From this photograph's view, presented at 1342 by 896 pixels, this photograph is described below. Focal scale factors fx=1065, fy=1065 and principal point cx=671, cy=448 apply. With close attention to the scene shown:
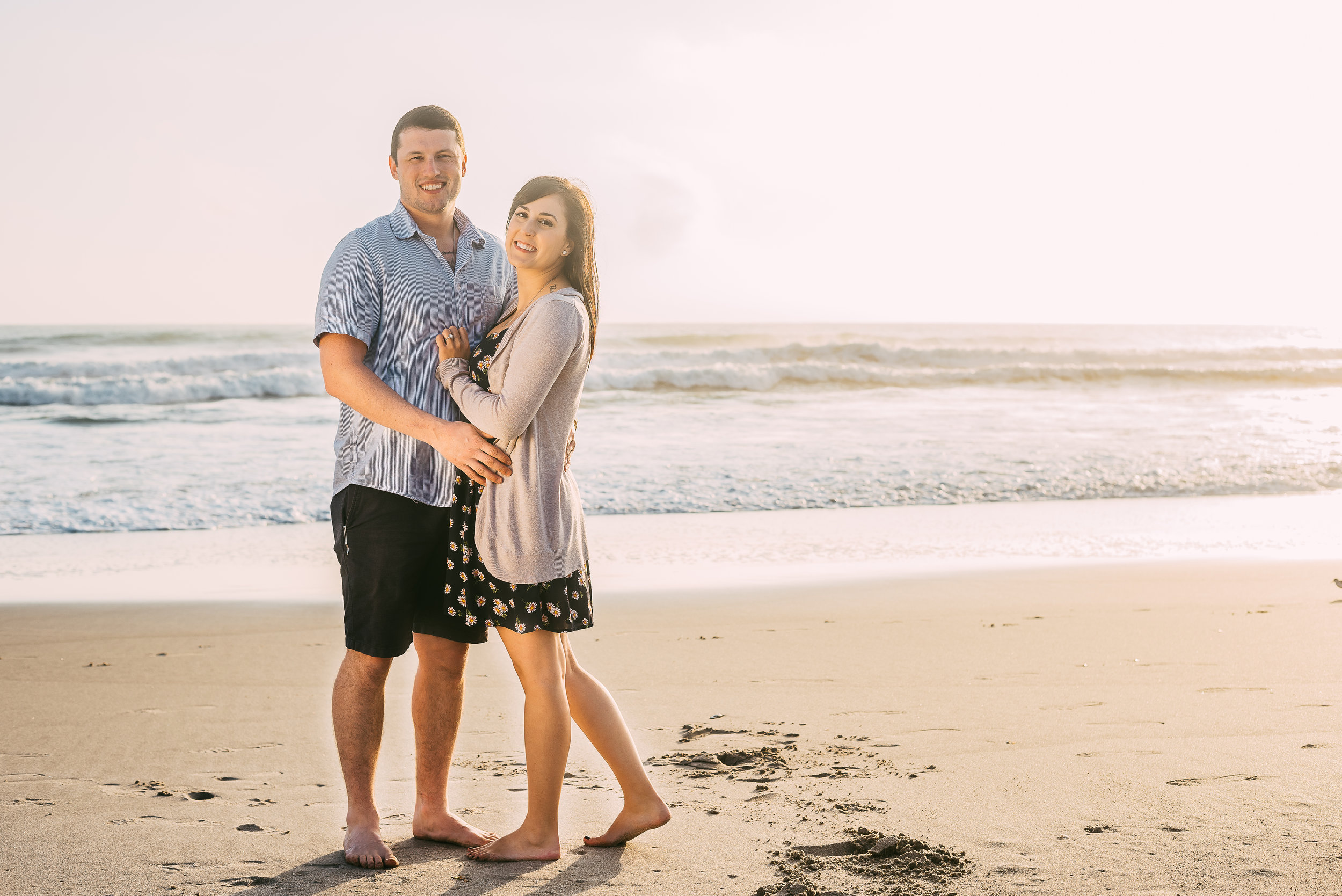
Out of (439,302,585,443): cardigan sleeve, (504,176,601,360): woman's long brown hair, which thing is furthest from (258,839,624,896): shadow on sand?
(504,176,601,360): woman's long brown hair

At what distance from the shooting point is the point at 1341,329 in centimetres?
4581

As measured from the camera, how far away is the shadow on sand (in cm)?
242

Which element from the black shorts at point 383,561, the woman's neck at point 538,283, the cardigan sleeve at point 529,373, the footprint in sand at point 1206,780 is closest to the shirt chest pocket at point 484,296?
the woman's neck at point 538,283

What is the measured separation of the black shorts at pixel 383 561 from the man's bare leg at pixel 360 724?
59 mm

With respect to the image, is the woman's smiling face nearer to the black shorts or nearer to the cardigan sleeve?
the cardigan sleeve

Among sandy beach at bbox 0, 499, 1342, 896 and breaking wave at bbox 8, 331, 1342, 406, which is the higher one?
breaking wave at bbox 8, 331, 1342, 406

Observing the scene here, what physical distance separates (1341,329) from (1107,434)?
39.5m

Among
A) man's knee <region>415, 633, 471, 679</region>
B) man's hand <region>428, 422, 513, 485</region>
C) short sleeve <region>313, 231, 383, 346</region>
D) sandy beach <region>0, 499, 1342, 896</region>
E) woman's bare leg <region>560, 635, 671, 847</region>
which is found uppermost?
short sleeve <region>313, 231, 383, 346</region>

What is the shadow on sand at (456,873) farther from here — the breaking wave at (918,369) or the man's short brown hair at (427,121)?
the breaking wave at (918,369)

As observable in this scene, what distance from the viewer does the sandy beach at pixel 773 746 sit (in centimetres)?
249

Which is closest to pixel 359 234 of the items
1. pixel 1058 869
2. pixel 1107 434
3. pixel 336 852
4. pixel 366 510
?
pixel 366 510

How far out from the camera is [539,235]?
249 cm

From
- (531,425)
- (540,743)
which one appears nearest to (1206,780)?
(540,743)

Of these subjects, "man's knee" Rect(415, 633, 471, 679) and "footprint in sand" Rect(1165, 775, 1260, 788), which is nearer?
"man's knee" Rect(415, 633, 471, 679)
